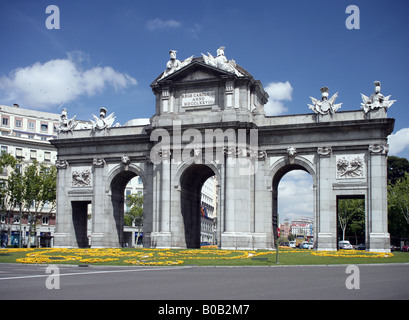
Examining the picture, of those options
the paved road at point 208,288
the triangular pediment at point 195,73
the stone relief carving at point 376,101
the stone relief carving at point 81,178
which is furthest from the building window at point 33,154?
the paved road at point 208,288

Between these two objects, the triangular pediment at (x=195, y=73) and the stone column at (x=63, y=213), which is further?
the stone column at (x=63, y=213)

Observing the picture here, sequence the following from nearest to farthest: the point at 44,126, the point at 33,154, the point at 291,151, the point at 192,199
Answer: the point at 291,151
the point at 192,199
the point at 33,154
the point at 44,126

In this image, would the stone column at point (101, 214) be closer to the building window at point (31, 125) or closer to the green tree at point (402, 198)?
the green tree at point (402, 198)

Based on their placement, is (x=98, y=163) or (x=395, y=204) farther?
(x=395, y=204)

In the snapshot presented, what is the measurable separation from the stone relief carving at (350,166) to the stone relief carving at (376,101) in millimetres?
4820

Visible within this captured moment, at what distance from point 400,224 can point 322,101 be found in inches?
1948

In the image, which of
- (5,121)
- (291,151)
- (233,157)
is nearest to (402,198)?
(291,151)

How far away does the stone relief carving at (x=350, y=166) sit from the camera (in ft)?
175

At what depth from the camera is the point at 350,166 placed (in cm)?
5372

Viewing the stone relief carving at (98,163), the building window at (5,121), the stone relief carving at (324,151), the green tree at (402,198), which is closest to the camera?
the stone relief carving at (324,151)

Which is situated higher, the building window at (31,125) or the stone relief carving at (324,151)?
the building window at (31,125)

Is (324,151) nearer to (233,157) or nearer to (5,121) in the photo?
(233,157)

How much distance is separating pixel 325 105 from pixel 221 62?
38.4 feet

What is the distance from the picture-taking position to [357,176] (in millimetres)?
53594
